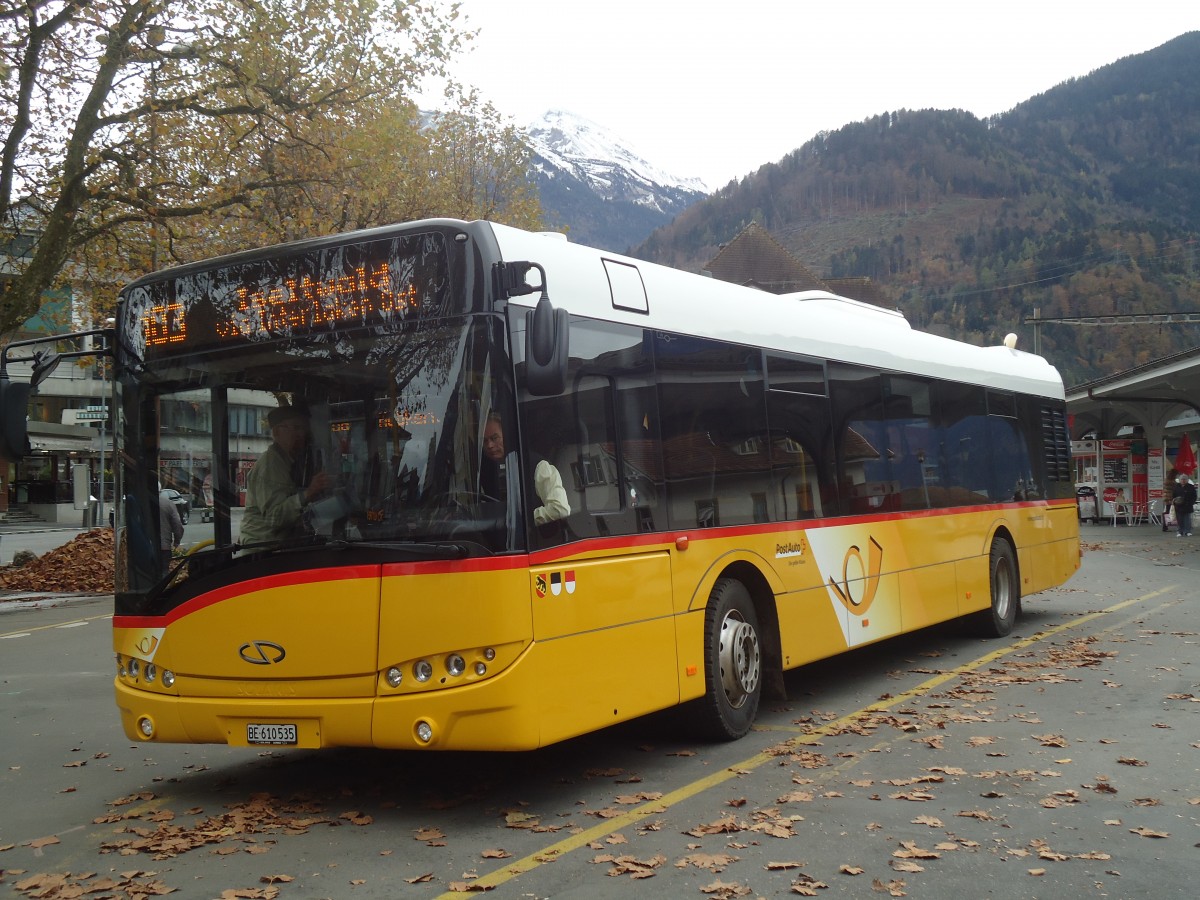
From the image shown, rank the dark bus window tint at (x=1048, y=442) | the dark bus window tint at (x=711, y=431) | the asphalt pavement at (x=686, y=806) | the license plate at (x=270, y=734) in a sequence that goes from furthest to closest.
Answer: the dark bus window tint at (x=1048, y=442) → the dark bus window tint at (x=711, y=431) → the license plate at (x=270, y=734) → the asphalt pavement at (x=686, y=806)

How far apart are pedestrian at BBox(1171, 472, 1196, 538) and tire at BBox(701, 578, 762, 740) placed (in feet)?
99.0

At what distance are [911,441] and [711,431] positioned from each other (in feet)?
13.0

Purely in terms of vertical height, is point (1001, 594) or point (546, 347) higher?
point (546, 347)

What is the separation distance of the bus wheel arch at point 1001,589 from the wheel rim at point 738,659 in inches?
220

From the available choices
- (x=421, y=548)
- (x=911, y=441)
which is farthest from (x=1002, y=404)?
(x=421, y=548)

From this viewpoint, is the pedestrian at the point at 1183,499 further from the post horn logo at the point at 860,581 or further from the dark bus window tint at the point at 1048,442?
the post horn logo at the point at 860,581

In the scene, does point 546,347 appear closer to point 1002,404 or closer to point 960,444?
point 960,444

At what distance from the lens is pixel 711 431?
324 inches

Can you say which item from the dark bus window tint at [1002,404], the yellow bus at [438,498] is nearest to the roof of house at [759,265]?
the dark bus window tint at [1002,404]

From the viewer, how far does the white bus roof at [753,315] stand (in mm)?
7012

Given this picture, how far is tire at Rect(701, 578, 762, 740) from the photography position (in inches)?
309

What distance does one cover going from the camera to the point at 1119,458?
144ft

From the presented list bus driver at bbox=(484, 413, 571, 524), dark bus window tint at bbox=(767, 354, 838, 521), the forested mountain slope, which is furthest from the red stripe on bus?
the forested mountain slope

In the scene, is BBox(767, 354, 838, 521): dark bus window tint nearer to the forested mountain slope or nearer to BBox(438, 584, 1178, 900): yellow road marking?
BBox(438, 584, 1178, 900): yellow road marking
